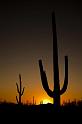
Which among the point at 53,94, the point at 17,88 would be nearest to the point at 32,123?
the point at 53,94

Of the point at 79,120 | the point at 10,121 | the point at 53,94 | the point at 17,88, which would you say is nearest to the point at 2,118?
the point at 10,121

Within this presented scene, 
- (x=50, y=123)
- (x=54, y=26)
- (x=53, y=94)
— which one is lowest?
(x=50, y=123)

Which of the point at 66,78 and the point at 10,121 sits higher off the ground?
the point at 66,78

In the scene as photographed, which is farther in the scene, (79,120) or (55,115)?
(55,115)

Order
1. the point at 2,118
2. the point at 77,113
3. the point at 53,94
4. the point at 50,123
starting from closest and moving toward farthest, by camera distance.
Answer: the point at 50,123 → the point at 2,118 → the point at 77,113 → the point at 53,94

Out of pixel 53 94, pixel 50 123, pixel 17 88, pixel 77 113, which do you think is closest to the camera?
pixel 50 123

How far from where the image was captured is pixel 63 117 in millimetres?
10172

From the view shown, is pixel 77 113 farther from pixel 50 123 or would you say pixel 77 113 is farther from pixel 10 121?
pixel 10 121

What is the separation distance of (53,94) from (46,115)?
5.87 metres

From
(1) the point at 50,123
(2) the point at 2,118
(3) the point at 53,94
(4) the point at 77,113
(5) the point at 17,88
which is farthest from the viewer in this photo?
(5) the point at 17,88

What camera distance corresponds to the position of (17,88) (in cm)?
2839

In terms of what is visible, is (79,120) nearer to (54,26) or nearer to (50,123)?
(50,123)

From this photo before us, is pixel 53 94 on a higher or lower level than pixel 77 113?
higher

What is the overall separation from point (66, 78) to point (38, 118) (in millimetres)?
6672
